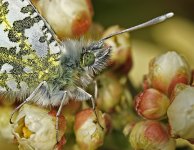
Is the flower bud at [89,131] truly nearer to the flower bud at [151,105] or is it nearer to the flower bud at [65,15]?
the flower bud at [151,105]

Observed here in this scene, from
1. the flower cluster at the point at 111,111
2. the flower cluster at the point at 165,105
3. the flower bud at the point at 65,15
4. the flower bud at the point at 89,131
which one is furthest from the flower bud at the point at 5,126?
the flower cluster at the point at 165,105

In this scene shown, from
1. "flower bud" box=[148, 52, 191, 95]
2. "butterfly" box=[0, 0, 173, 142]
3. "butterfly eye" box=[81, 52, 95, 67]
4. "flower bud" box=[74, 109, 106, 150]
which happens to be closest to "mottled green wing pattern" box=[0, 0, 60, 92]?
"butterfly" box=[0, 0, 173, 142]

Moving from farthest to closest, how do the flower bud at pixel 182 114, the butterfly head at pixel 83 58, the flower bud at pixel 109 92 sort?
the flower bud at pixel 109 92, the butterfly head at pixel 83 58, the flower bud at pixel 182 114

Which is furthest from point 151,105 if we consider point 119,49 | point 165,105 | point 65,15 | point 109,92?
point 65,15

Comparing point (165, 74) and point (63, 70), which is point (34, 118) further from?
point (165, 74)

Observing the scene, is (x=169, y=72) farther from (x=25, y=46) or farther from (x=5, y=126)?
(x=5, y=126)

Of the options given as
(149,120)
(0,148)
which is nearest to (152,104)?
(149,120)

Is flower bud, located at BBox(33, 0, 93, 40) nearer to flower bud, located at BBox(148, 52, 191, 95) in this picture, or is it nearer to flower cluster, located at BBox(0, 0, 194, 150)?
flower cluster, located at BBox(0, 0, 194, 150)
